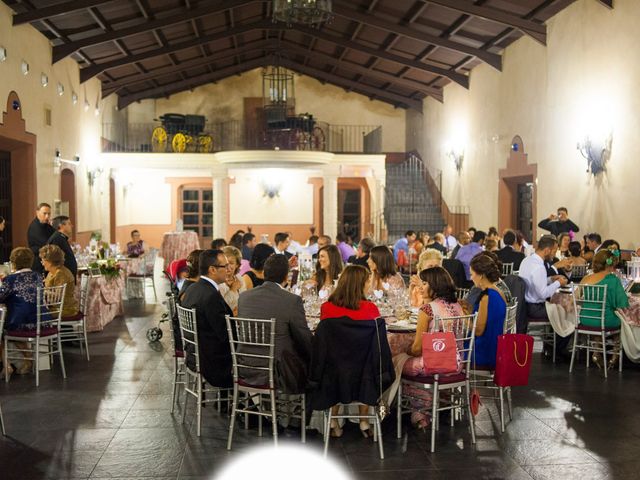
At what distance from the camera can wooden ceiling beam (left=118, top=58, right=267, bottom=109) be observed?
20500 mm

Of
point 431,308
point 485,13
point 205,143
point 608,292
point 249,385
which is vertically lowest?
point 249,385

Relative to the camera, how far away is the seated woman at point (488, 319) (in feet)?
16.7

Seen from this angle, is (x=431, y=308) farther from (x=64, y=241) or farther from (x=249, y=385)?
(x=64, y=241)

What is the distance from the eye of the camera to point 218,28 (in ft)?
55.5

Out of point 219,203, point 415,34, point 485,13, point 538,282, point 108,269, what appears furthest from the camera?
point 219,203

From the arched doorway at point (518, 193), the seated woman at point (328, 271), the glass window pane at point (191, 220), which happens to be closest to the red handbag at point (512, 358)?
the seated woman at point (328, 271)

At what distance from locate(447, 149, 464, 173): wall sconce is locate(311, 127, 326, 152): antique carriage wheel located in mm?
3573

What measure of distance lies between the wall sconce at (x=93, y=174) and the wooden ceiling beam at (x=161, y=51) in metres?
2.28

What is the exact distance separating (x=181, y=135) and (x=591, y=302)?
14363 mm

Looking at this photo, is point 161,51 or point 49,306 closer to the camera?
point 49,306

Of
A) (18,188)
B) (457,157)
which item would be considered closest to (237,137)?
(457,157)

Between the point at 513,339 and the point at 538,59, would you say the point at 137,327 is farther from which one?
the point at 538,59

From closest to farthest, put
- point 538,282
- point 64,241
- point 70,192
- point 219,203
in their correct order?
point 538,282 → point 64,241 → point 70,192 → point 219,203

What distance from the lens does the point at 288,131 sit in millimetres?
19406
